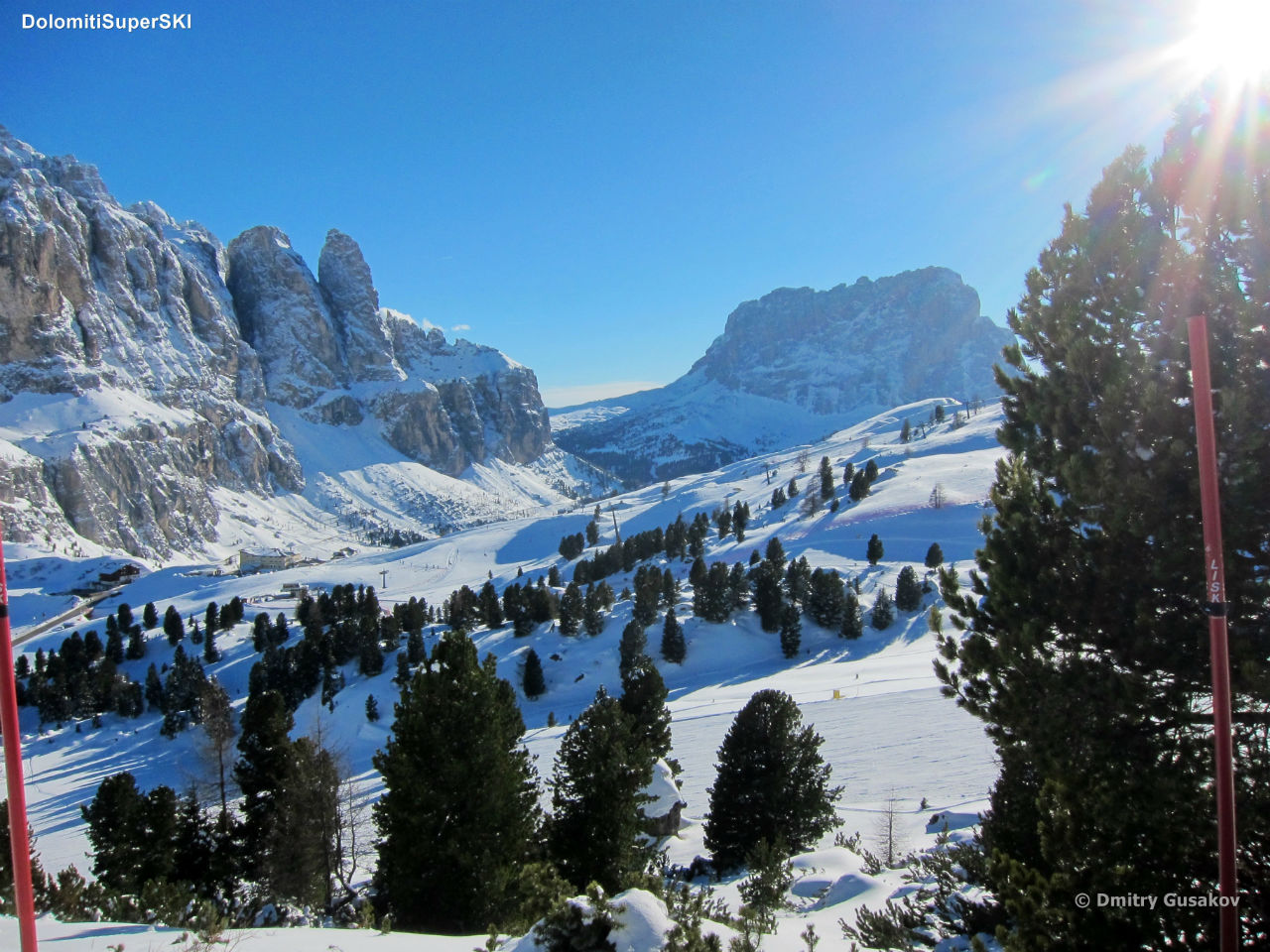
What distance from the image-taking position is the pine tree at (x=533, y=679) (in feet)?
164

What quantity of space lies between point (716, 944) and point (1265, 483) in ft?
18.8

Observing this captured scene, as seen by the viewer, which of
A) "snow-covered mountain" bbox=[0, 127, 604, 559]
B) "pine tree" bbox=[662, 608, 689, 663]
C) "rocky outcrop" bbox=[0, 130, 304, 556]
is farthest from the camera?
"rocky outcrop" bbox=[0, 130, 304, 556]

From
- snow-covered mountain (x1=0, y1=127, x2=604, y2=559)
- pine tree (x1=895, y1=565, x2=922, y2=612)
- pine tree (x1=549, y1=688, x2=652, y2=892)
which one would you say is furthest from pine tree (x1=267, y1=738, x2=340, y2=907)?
snow-covered mountain (x1=0, y1=127, x2=604, y2=559)

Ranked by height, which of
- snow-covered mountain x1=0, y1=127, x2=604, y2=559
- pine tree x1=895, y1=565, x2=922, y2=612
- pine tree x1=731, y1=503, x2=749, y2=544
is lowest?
pine tree x1=895, y1=565, x2=922, y2=612

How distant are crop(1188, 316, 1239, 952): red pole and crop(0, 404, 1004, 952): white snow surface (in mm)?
4044

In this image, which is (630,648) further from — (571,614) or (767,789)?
(767,789)

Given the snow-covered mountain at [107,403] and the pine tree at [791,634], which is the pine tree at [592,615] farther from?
the snow-covered mountain at [107,403]

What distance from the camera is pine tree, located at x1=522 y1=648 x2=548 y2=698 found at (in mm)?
50000

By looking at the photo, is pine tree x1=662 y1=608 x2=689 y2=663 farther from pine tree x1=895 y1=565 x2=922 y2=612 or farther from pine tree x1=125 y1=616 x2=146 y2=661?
pine tree x1=125 y1=616 x2=146 y2=661

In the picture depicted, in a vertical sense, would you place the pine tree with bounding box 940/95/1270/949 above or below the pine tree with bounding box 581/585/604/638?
above

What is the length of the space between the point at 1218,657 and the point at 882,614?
52.5 m

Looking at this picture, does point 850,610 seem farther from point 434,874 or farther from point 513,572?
point 513,572

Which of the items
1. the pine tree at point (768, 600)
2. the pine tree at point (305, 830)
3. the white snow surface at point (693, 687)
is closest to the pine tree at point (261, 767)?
the pine tree at point (305, 830)

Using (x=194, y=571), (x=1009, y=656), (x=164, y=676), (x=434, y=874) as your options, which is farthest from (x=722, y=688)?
(x=194, y=571)
